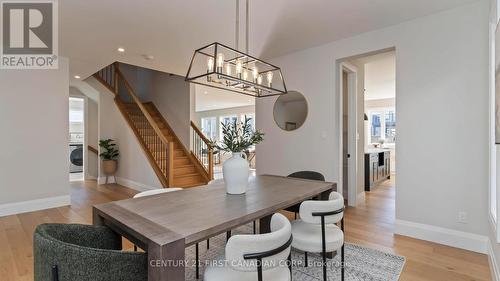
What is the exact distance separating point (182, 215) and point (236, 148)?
711 millimetres

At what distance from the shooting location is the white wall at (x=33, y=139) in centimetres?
387

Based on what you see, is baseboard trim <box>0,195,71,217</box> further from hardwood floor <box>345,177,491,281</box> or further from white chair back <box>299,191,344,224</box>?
hardwood floor <box>345,177,491,281</box>

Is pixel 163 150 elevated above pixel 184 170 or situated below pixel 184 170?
above

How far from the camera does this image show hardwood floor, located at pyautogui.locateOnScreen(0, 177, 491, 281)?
7.11 feet

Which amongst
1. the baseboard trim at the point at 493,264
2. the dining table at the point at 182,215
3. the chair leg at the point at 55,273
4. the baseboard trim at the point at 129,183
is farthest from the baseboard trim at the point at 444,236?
the baseboard trim at the point at 129,183

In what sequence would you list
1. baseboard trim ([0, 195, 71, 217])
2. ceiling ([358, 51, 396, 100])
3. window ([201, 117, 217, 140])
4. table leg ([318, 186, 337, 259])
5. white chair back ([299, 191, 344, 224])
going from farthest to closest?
window ([201, 117, 217, 140]) → ceiling ([358, 51, 396, 100]) → baseboard trim ([0, 195, 71, 217]) → table leg ([318, 186, 337, 259]) → white chair back ([299, 191, 344, 224])

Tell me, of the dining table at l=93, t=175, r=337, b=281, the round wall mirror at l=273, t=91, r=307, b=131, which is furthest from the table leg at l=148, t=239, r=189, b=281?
the round wall mirror at l=273, t=91, r=307, b=131

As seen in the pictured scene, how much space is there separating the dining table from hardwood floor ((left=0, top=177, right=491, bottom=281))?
1.07 meters

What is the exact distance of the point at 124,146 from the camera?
20.3 feet

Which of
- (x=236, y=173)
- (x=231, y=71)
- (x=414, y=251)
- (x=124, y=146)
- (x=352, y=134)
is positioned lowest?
(x=414, y=251)

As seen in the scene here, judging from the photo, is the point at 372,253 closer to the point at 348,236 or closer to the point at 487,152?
the point at 348,236

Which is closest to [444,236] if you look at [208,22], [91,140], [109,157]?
[208,22]

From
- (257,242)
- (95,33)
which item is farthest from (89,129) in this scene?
(257,242)

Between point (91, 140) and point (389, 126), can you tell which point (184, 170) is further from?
point (389, 126)
